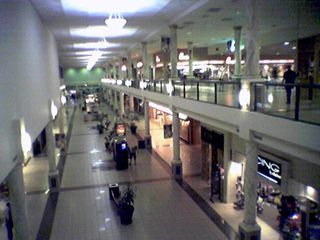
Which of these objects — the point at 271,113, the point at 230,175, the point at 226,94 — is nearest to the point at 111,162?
the point at 230,175

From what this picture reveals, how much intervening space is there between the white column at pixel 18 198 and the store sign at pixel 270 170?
6.64m

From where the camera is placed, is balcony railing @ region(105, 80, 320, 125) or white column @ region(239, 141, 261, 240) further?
white column @ region(239, 141, 261, 240)

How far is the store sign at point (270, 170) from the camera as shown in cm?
888

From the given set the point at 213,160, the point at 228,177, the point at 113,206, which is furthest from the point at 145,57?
→ the point at 113,206

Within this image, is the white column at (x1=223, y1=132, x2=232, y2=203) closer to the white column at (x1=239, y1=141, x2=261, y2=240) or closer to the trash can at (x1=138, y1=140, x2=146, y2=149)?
the white column at (x1=239, y1=141, x2=261, y2=240)

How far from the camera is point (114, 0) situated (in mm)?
10594

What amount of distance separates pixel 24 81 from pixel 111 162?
10.6 metres

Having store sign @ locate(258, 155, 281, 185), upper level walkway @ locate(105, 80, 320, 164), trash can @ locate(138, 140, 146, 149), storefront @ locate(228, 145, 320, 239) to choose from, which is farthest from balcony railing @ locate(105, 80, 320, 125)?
trash can @ locate(138, 140, 146, 149)

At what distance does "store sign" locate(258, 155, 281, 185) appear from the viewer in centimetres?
888

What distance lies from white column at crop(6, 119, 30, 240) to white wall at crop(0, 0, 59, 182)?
69 cm

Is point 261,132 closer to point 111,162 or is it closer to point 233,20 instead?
point 233,20

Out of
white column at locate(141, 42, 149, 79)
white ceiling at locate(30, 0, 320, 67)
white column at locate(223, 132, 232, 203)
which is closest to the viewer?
white ceiling at locate(30, 0, 320, 67)

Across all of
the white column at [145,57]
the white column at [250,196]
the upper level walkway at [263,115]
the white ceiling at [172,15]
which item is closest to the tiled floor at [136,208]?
the white column at [250,196]

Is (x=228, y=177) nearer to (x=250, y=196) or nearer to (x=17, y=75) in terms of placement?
(x=250, y=196)
